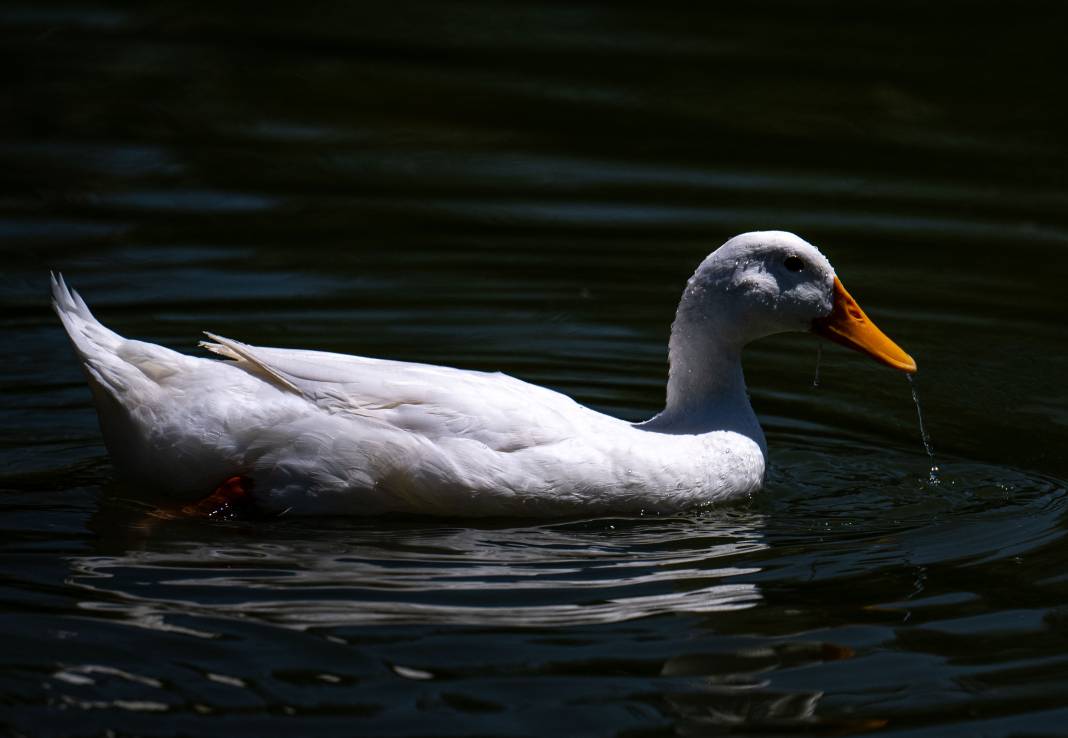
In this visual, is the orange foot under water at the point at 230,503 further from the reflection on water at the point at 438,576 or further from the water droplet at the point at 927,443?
the water droplet at the point at 927,443

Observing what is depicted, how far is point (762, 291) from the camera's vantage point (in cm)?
639

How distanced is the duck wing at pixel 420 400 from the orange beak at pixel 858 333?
1.09 meters

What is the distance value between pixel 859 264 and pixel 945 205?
1238mm

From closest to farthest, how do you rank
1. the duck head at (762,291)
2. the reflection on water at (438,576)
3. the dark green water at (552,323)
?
the dark green water at (552,323) → the reflection on water at (438,576) → the duck head at (762,291)

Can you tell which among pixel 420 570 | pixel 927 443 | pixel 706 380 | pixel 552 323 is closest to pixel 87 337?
pixel 420 570

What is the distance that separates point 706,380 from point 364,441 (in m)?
1.39

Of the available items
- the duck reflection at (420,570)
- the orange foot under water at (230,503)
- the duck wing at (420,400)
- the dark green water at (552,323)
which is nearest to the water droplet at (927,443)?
the dark green water at (552,323)

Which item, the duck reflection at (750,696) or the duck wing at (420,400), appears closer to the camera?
the duck reflection at (750,696)

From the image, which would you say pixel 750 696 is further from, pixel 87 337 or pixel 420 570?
pixel 87 337

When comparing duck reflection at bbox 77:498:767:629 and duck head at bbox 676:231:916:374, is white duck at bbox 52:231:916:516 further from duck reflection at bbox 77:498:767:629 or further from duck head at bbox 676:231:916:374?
duck head at bbox 676:231:916:374

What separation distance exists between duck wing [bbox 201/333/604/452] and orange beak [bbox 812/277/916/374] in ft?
3.58

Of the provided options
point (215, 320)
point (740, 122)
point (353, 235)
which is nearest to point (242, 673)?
point (215, 320)

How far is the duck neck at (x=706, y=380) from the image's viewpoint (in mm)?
6453

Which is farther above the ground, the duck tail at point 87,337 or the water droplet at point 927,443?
the duck tail at point 87,337
